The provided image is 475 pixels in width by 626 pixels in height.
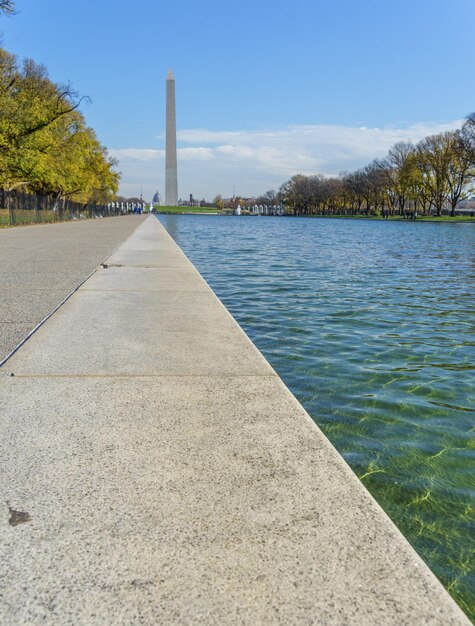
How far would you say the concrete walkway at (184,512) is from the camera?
5.98 ft

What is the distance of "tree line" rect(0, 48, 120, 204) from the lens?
3359 centimetres

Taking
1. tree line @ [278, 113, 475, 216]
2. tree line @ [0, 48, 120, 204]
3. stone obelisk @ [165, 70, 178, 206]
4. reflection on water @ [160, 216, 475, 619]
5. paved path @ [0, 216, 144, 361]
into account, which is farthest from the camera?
stone obelisk @ [165, 70, 178, 206]

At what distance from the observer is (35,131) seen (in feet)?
116

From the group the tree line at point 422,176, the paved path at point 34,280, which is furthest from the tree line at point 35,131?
the tree line at point 422,176

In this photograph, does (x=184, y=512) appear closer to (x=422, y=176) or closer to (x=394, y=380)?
(x=394, y=380)

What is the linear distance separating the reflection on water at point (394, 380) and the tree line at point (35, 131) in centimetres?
2447

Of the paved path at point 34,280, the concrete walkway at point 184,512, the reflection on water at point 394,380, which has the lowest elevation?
the reflection on water at point 394,380

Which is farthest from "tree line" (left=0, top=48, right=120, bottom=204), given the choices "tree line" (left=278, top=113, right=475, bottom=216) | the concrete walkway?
"tree line" (left=278, top=113, right=475, bottom=216)

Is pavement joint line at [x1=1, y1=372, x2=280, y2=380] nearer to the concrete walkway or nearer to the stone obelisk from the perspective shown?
the concrete walkway

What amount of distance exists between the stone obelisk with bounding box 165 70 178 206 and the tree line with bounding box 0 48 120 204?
37.1m

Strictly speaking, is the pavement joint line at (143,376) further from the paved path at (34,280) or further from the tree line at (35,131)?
the tree line at (35,131)

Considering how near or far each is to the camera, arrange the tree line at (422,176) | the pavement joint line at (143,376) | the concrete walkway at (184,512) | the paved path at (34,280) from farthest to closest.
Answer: the tree line at (422,176) → the paved path at (34,280) → the pavement joint line at (143,376) → the concrete walkway at (184,512)

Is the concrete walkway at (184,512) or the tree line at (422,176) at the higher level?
the tree line at (422,176)

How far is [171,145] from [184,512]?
329 ft
